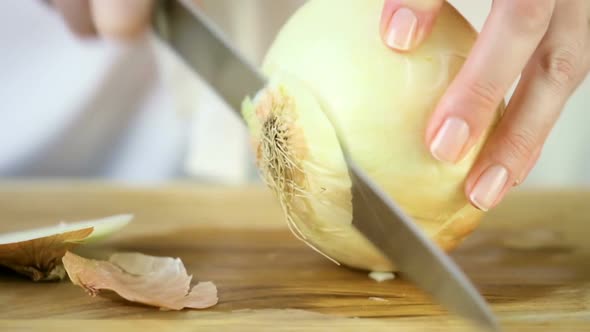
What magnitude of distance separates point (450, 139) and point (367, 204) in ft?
0.46

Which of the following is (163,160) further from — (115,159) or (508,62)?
(508,62)

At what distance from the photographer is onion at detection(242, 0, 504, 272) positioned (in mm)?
965

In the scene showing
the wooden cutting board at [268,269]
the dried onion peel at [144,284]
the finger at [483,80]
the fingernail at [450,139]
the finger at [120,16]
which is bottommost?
the dried onion peel at [144,284]

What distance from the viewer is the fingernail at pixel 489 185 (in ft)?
3.18

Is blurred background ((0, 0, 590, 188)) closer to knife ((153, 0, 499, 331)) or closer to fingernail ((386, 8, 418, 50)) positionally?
→ knife ((153, 0, 499, 331))

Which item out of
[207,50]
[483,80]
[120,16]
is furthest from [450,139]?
[120,16]

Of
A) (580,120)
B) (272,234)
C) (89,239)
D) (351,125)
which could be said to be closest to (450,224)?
(351,125)

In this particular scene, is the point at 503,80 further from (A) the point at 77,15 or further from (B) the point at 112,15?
(A) the point at 77,15

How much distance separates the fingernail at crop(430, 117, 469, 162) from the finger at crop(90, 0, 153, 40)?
632 millimetres

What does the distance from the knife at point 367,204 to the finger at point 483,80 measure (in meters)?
0.10

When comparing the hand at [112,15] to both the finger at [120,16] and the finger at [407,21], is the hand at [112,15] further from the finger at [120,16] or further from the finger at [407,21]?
the finger at [407,21]

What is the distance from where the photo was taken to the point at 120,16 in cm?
130

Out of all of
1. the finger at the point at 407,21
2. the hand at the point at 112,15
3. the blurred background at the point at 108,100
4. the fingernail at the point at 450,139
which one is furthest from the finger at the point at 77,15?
the fingernail at the point at 450,139

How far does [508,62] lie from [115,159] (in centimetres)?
123
